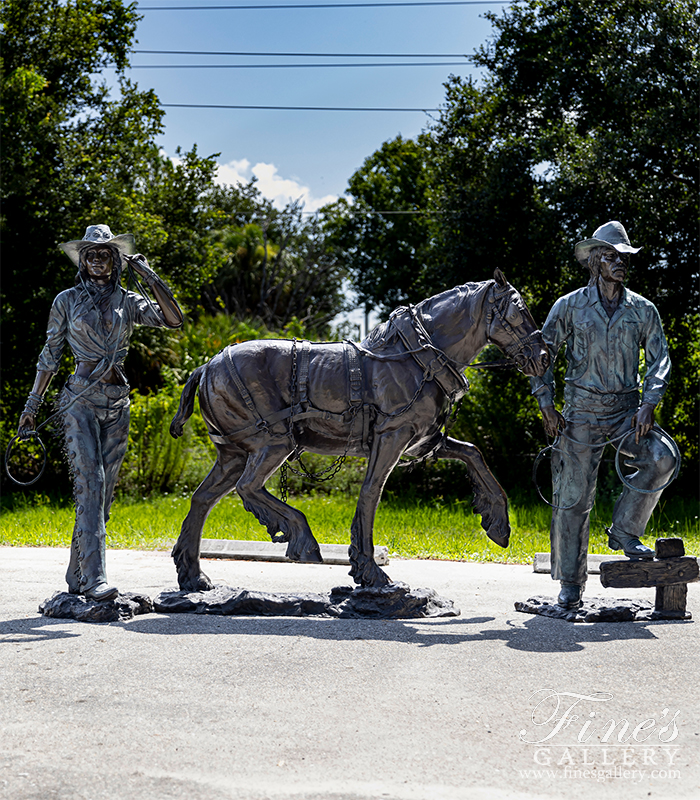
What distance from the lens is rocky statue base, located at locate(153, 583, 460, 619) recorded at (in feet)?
17.7

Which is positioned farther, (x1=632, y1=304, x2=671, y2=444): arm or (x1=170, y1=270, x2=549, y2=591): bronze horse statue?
(x1=170, y1=270, x2=549, y2=591): bronze horse statue

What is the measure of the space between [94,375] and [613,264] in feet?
11.0

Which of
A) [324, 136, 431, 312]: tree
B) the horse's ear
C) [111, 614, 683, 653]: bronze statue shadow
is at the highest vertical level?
[324, 136, 431, 312]: tree

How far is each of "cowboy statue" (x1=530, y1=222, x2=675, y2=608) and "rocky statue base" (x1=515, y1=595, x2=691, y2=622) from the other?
9 centimetres

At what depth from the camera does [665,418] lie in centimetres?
1199

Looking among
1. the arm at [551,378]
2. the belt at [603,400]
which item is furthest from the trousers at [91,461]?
the belt at [603,400]

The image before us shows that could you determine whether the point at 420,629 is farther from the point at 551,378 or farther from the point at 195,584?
the point at 551,378

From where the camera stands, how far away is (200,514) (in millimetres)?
5754

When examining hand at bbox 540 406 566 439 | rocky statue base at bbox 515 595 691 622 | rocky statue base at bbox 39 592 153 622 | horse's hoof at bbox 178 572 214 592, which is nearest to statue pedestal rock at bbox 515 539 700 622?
rocky statue base at bbox 515 595 691 622

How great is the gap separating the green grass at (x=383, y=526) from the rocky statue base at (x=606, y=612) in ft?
8.66

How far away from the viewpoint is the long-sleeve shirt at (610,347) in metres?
5.36

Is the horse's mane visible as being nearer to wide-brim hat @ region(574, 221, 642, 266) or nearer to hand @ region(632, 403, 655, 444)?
wide-brim hat @ region(574, 221, 642, 266)

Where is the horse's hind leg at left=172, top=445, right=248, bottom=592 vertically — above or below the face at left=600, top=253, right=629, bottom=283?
below

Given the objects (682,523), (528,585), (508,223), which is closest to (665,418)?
(682,523)
